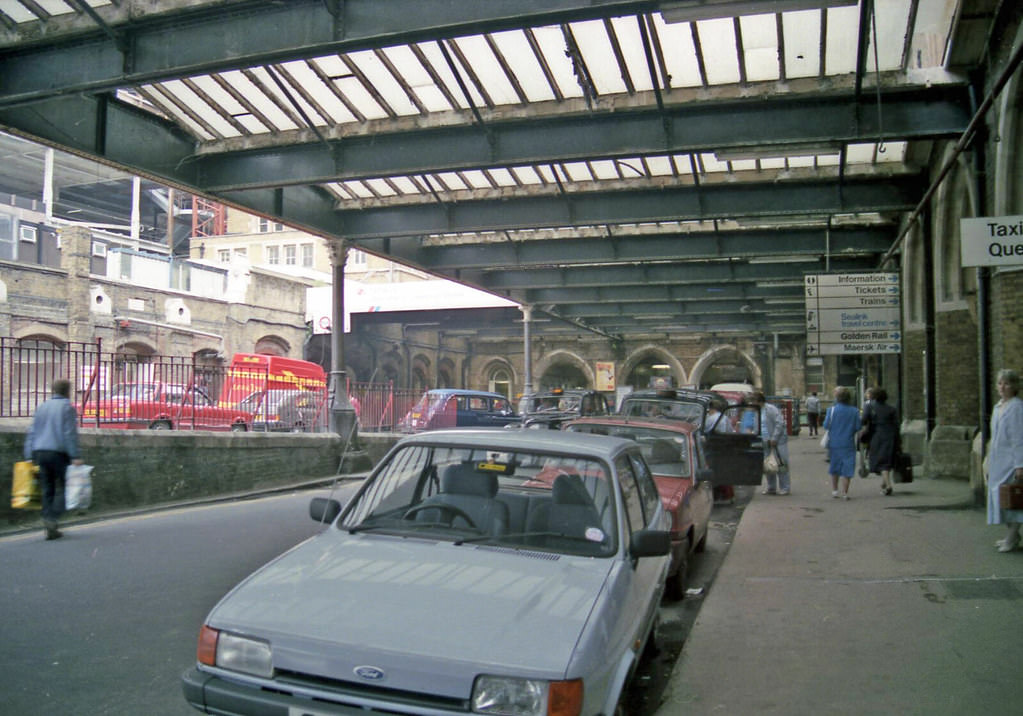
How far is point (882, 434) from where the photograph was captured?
1227cm

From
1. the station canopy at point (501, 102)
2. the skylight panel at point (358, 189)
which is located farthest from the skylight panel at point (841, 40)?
the skylight panel at point (358, 189)

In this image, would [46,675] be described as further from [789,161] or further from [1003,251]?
[789,161]

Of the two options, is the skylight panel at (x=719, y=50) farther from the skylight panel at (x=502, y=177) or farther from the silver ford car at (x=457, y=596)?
the silver ford car at (x=457, y=596)

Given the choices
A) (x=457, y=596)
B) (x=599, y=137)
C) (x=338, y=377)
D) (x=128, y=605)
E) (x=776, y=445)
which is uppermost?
(x=599, y=137)

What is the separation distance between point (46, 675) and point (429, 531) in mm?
2575

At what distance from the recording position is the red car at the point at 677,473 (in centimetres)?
695

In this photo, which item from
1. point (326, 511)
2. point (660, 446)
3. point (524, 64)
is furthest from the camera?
point (524, 64)

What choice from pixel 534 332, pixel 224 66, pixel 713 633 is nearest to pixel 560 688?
pixel 713 633

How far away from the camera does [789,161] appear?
1414 centimetres

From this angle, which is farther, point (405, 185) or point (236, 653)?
point (405, 185)

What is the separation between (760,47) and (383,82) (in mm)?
5001

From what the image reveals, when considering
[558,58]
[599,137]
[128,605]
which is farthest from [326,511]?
[599,137]

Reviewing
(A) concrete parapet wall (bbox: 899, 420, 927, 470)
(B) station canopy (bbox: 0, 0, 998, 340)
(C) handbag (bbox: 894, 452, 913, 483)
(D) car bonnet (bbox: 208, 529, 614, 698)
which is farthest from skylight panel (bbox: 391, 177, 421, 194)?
(D) car bonnet (bbox: 208, 529, 614, 698)

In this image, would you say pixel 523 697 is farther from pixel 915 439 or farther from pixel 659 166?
pixel 915 439
